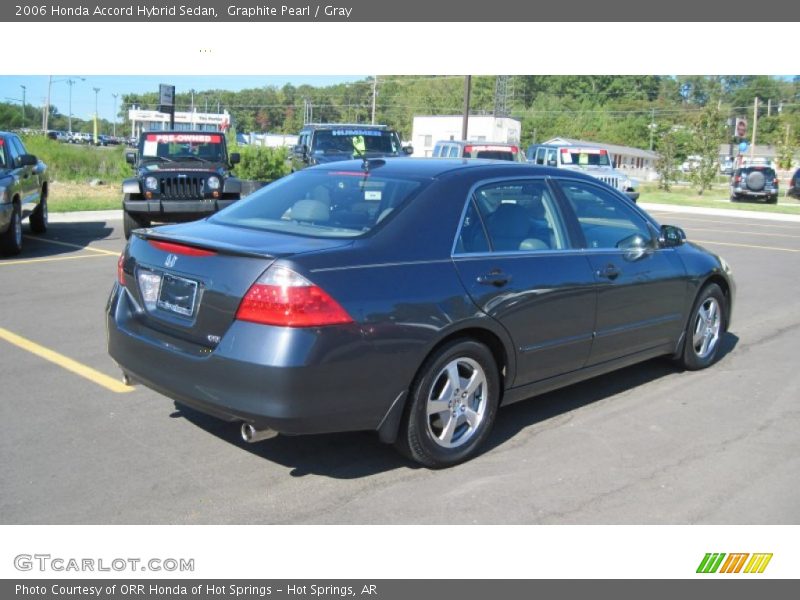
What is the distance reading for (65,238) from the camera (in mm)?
14219

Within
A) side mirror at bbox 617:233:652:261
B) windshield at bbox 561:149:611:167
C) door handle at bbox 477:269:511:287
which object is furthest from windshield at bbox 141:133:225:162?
windshield at bbox 561:149:611:167

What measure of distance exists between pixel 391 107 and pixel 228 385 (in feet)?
376

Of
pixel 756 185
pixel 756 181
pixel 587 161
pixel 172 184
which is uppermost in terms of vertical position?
pixel 587 161

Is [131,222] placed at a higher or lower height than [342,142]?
lower

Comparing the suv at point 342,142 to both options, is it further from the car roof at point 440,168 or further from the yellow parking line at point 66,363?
the car roof at point 440,168

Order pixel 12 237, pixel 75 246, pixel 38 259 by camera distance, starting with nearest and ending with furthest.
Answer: pixel 38 259 < pixel 12 237 < pixel 75 246

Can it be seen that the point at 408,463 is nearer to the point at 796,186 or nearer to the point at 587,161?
the point at 587,161

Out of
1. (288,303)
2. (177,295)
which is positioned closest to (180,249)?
(177,295)

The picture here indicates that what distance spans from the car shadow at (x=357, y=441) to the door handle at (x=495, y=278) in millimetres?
1016

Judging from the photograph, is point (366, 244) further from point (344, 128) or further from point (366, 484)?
point (344, 128)

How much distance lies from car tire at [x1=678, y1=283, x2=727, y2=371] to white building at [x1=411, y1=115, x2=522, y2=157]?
139ft

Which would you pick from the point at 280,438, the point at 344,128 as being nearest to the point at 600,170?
the point at 344,128

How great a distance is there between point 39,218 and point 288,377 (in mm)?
12159

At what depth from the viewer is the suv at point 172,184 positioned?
13.4 m
